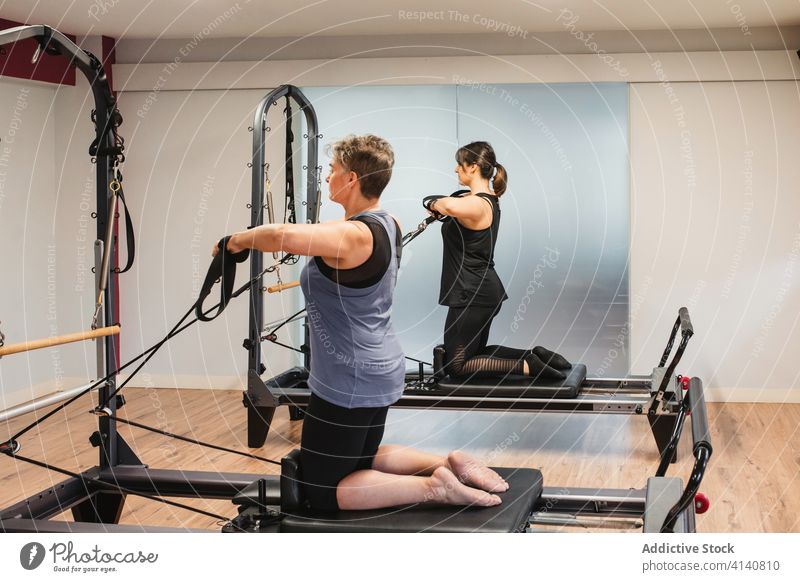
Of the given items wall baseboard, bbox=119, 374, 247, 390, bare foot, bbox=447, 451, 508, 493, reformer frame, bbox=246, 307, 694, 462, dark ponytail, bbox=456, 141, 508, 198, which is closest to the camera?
bare foot, bbox=447, 451, 508, 493

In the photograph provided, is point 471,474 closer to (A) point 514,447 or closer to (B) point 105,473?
(B) point 105,473

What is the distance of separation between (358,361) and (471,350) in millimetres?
2119

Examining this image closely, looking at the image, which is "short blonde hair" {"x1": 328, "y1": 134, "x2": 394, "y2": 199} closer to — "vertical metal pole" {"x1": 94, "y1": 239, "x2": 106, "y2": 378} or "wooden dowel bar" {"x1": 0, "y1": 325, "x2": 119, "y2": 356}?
"wooden dowel bar" {"x1": 0, "y1": 325, "x2": 119, "y2": 356}

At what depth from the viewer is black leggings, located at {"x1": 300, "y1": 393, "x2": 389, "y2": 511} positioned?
8.38 feet

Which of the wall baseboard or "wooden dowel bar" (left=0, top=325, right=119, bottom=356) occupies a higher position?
"wooden dowel bar" (left=0, top=325, right=119, bottom=356)

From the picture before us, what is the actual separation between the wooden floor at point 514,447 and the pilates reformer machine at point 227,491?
0.34 meters

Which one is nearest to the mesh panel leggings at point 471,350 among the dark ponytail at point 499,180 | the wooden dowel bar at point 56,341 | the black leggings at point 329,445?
the dark ponytail at point 499,180

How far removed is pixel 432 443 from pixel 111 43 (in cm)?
346

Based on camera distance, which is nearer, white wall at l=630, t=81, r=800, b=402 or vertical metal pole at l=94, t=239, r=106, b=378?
vertical metal pole at l=94, t=239, r=106, b=378

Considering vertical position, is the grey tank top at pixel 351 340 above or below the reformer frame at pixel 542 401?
above

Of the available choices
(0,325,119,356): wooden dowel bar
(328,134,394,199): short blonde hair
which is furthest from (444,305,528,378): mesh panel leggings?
(328,134,394,199): short blonde hair

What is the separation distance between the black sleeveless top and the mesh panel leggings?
53mm

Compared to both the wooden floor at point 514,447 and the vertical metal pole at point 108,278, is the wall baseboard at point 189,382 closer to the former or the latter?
the wooden floor at point 514,447

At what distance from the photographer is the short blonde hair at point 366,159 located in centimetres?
251
